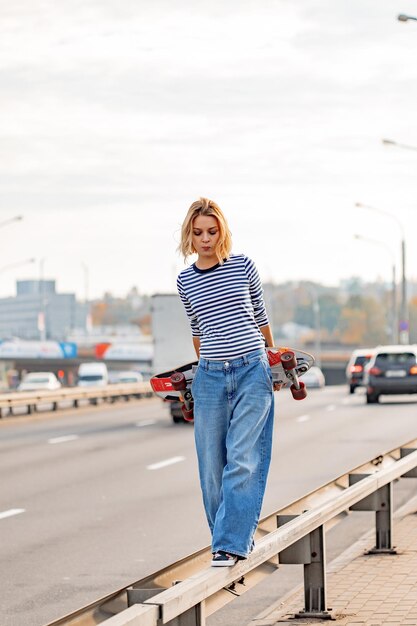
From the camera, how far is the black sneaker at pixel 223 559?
6.36 m

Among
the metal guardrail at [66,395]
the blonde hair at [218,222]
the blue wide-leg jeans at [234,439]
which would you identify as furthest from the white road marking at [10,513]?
the metal guardrail at [66,395]

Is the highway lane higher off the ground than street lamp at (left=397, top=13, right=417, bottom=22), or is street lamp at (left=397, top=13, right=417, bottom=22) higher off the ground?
street lamp at (left=397, top=13, right=417, bottom=22)

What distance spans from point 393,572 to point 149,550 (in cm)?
291

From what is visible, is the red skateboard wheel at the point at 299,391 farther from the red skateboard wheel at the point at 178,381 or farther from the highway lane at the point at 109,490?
the highway lane at the point at 109,490

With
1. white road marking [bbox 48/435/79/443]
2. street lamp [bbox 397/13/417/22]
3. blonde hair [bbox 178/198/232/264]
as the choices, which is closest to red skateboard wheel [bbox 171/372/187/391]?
blonde hair [bbox 178/198/232/264]

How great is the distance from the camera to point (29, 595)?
9898mm

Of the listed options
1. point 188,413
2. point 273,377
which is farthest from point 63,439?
point 273,377

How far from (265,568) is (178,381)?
1.15 m

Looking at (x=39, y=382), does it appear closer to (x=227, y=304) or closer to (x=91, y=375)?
(x=91, y=375)

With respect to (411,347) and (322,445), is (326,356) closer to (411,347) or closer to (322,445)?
(411,347)

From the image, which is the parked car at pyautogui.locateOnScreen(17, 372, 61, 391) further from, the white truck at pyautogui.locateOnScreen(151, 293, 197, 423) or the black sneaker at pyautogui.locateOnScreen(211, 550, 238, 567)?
the black sneaker at pyautogui.locateOnScreen(211, 550, 238, 567)

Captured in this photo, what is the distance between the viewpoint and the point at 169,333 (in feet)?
123

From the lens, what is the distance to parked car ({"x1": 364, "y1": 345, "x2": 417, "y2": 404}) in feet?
137

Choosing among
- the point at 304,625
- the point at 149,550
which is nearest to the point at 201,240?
the point at 304,625
